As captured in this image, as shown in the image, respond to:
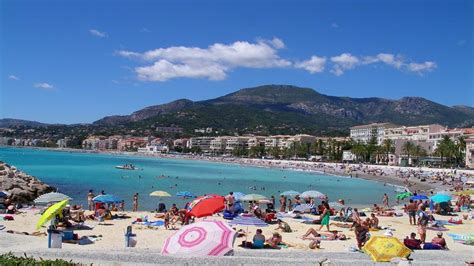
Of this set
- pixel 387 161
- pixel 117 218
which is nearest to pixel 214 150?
pixel 387 161

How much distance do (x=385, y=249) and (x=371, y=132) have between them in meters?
150

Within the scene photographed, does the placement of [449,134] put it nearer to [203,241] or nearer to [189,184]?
[189,184]

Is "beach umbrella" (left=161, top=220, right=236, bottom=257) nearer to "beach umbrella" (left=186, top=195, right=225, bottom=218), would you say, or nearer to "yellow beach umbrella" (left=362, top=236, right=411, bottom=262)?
"yellow beach umbrella" (left=362, top=236, right=411, bottom=262)

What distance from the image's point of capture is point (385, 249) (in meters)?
10.7

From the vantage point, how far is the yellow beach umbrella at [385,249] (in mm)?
10500

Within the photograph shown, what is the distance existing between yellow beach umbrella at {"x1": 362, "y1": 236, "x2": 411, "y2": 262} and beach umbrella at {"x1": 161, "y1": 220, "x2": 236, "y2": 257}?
10.2 feet

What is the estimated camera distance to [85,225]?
1728cm

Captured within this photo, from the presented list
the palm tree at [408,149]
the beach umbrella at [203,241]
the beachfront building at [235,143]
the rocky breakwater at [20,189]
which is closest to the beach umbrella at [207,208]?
the beach umbrella at [203,241]

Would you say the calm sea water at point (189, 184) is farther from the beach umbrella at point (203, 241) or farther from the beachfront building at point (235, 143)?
the beachfront building at point (235, 143)

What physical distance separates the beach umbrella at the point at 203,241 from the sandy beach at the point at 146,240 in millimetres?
457

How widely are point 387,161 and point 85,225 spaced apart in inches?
4003

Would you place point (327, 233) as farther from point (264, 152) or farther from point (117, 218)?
point (264, 152)

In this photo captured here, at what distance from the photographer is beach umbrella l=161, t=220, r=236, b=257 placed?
10.0 metres

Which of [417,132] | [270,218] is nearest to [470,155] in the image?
[417,132]
